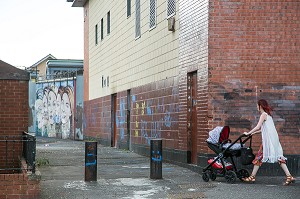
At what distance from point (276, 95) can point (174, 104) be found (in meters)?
4.04

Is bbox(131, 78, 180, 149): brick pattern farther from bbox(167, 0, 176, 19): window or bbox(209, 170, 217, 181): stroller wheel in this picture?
bbox(209, 170, 217, 181): stroller wheel

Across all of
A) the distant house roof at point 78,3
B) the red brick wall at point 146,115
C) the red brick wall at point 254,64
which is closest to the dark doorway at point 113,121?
the red brick wall at point 146,115

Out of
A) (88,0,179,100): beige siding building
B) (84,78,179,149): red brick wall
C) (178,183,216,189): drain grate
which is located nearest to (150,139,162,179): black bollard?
(178,183,216,189): drain grate

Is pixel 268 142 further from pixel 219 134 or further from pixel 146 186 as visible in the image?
pixel 146 186

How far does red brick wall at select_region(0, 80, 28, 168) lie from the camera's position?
47.6 ft

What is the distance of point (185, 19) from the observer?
55.7ft

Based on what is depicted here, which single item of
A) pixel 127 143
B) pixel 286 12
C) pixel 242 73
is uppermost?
pixel 286 12

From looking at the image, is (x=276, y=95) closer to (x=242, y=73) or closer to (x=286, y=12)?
(x=242, y=73)

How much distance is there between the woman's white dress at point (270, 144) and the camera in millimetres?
13016

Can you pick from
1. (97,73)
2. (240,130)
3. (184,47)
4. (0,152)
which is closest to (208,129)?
(240,130)

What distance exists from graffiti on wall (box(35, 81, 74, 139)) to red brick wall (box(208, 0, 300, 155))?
84.3ft

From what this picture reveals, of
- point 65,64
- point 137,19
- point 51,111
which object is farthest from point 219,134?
point 65,64

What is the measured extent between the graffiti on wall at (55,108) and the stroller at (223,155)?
26662mm

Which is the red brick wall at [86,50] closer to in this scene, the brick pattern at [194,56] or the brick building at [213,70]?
the brick building at [213,70]
